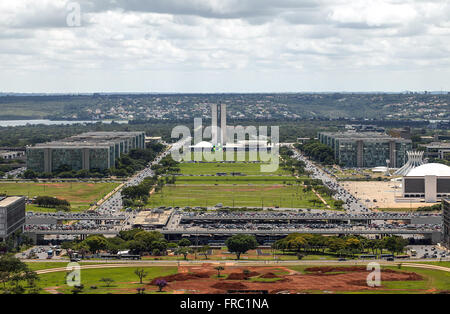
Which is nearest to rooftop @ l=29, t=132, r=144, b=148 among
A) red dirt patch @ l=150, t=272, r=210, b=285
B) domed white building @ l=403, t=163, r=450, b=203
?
domed white building @ l=403, t=163, r=450, b=203

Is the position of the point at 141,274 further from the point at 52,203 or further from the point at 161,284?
the point at 52,203

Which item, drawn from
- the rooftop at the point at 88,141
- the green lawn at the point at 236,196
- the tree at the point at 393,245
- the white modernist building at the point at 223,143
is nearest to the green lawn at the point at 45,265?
the tree at the point at 393,245

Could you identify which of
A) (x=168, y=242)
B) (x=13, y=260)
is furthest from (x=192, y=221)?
(x=13, y=260)

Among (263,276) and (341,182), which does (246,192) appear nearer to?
(341,182)

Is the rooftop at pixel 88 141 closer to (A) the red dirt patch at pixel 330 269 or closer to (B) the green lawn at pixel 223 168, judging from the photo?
(B) the green lawn at pixel 223 168

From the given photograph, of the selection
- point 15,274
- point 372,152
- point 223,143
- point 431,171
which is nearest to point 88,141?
point 223,143

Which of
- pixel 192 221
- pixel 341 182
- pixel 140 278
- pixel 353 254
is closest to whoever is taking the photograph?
pixel 140 278

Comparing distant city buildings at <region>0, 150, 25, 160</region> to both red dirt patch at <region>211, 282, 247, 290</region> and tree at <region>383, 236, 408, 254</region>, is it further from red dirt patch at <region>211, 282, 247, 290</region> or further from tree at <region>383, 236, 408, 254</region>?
red dirt patch at <region>211, 282, 247, 290</region>
